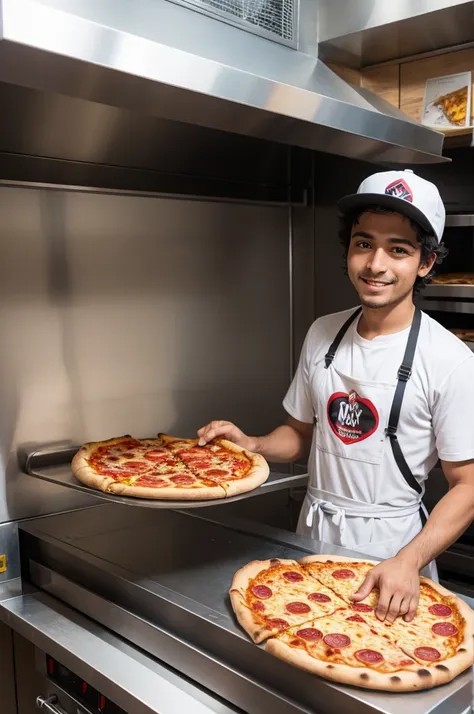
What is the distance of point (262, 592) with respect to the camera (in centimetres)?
133

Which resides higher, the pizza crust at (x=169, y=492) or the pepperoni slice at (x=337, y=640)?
the pizza crust at (x=169, y=492)

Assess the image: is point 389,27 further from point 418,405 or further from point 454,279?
point 418,405

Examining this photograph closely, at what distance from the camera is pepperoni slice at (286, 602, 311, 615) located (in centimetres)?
127

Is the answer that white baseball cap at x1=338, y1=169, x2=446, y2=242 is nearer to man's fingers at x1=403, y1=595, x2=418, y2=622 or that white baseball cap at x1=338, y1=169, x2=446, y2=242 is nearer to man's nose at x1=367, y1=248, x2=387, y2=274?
man's nose at x1=367, y1=248, x2=387, y2=274

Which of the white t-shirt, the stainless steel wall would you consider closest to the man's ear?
the white t-shirt

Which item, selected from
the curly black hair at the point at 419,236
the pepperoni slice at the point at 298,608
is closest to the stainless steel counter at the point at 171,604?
the pepperoni slice at the point at 298,608

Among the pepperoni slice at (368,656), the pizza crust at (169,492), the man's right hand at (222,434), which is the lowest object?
the pepperoni slice at (368,656)

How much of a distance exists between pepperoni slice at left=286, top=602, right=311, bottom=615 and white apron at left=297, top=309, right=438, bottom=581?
0.45m

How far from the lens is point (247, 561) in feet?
5.07

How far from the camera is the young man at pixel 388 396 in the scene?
64.6 inches

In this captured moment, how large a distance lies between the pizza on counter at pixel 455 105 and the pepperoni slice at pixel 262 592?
1.40 metres

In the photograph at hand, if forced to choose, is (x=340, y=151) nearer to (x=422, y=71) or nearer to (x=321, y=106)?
(x=321, y=106)

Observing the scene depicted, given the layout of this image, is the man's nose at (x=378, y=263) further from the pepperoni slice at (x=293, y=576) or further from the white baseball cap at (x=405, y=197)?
the pepperoni slice at (x=293, y=576)

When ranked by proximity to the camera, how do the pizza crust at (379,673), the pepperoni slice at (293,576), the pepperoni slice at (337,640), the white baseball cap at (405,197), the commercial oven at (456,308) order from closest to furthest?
the pizza crust at (379,673) < the pepperoni slice at (337,640) < the pepperoni slice at (293,576) < the white baseball cap at (405,197) < the commercial oven at (456,308)
